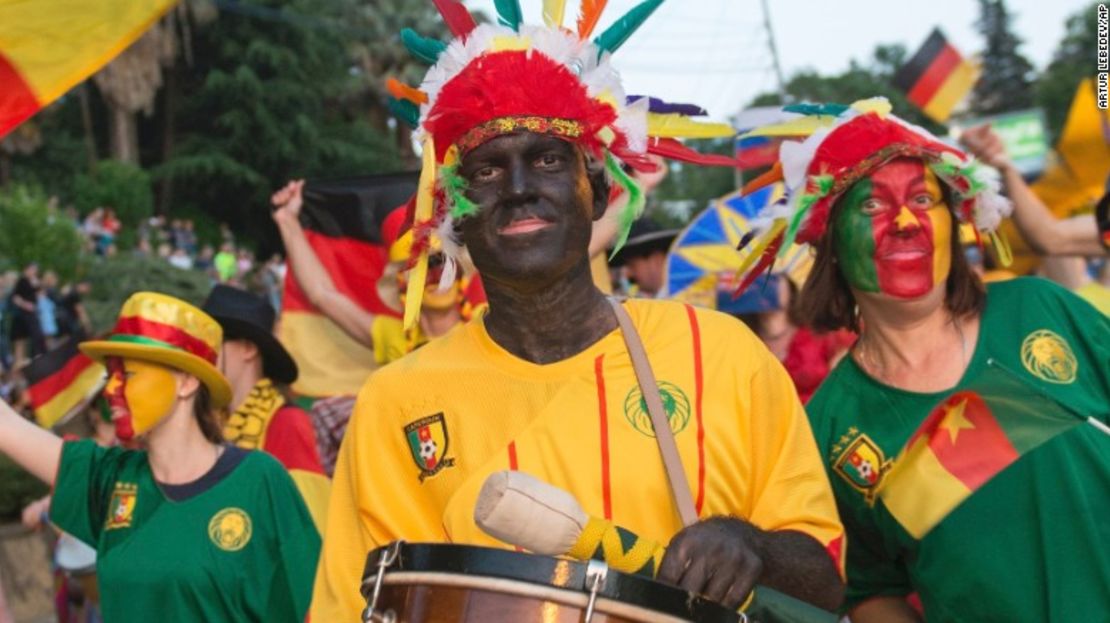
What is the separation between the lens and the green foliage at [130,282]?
763 inches

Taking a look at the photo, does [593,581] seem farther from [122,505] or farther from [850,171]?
[122,505]

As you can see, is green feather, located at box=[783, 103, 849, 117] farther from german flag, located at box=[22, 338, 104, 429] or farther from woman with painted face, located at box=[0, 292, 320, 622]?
german flag, located at box=[22, 338, 104, 429]

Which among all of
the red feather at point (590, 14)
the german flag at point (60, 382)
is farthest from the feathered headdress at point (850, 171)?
the german flag at point (60, 382)

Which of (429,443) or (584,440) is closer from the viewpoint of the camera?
(584,440)

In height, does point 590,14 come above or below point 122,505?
above

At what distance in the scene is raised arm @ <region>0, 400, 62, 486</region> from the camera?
15.6 feet

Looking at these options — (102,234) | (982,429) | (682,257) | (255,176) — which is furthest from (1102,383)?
(255,176)

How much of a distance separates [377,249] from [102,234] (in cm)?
1931

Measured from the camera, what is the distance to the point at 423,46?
11.3 ft

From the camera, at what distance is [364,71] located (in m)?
45.8

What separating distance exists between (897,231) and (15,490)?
26.1 feet

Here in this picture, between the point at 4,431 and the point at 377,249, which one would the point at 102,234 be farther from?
the point at 4,431

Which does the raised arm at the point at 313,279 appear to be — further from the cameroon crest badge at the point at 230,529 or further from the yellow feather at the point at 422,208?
the yellow feather at the point at 422,208

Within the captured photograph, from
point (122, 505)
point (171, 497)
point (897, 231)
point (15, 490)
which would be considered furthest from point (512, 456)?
point (15, 490)
